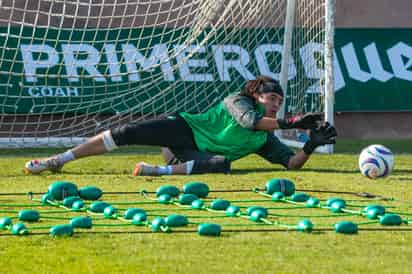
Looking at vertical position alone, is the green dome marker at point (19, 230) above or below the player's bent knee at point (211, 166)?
below

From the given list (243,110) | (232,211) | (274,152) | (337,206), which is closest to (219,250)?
(232,211)

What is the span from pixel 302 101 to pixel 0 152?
12.6ft

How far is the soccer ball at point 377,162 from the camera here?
977 cm

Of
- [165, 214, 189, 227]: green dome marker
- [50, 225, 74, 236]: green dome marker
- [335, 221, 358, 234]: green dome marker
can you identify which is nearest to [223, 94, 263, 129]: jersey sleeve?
[165, 214, 189, 227]: green dome marker

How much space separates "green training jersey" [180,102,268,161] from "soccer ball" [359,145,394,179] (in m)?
1.22

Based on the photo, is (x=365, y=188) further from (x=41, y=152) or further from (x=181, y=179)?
(x=41, y=152)

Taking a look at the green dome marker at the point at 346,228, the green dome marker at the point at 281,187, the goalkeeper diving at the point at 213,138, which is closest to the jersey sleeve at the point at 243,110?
the goalkeeper diving at the point at 213,138

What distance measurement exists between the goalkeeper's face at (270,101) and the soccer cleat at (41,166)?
2087 millimetres

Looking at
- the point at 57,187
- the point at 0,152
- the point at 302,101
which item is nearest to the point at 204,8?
the point at 302,101

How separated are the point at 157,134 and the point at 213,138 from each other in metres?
0.59

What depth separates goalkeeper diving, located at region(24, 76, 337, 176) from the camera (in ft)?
33.9

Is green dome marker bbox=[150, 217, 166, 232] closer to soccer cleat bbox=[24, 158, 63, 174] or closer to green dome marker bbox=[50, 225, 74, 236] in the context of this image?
green dome marker bbox=[50, 225, 74, 236]

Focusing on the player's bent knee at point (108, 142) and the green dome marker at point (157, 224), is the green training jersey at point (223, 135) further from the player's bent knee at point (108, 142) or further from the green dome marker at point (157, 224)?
the green dome marker at point (157, 224)

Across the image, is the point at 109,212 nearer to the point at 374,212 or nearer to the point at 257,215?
the point at 257,215
